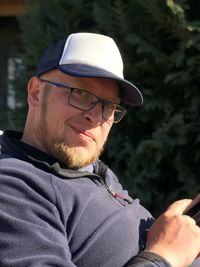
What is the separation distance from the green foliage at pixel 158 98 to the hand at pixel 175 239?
56.0 inches

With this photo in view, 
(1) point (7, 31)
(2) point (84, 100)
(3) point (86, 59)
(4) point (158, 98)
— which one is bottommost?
(1) point (7, 31)

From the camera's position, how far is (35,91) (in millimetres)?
2244

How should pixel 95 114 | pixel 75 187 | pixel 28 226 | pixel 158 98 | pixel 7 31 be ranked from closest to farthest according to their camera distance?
pixel 28 226 → pixel 75 187 → pixel 95 114 → pixel 158 98 → pixel 7 31

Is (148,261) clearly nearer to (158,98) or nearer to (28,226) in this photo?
(28,226)

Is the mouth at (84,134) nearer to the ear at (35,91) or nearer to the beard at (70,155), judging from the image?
the beard at (70,155)

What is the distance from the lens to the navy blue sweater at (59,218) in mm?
1744

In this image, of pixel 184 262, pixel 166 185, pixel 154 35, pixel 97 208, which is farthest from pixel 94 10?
pixel 184 262

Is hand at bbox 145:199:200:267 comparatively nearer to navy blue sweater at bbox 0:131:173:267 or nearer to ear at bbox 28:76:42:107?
navy blue sweater at bbox 0:131:173:267

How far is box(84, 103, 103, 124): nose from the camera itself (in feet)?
7.03

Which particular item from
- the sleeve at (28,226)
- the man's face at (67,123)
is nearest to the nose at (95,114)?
the man's face at (67,123)

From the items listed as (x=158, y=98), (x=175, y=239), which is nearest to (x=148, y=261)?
(x=175, y=239)

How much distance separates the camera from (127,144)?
3686mm

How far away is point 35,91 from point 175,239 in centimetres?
Answer: 79

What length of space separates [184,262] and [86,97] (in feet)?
2.26
